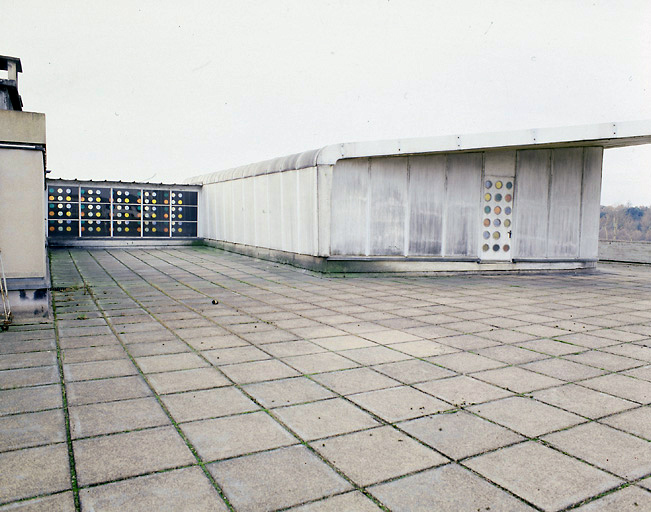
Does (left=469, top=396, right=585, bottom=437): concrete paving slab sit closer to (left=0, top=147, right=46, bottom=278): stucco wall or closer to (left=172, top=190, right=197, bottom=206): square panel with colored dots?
(left=0, top=147, right=46, bottom=278): stucco wall

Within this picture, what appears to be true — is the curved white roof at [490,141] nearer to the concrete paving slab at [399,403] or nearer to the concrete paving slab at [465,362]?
the concrete paving slab at [465,362]

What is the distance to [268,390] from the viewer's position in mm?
4293

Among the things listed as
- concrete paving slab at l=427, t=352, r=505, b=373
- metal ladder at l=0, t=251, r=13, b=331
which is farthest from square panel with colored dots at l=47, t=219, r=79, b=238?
concrete paving slab at l=427, t=352, r=505, b=373

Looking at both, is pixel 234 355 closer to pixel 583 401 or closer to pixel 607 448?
pixel 583 401

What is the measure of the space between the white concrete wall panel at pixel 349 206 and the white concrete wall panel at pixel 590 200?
6717 mm

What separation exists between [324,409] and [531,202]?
1207 centimetres

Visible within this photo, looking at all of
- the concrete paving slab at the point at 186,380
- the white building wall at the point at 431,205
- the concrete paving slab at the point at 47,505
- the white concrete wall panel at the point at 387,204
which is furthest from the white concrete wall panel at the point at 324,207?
the concrete paving slab at the point at 47,505

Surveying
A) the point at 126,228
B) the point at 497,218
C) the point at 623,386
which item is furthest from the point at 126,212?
the point at 623,386

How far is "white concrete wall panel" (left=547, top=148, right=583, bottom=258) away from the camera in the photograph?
14.4 metres

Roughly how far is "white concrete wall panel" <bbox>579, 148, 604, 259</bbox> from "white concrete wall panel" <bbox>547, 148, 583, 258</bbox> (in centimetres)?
19

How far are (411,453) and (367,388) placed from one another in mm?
1210

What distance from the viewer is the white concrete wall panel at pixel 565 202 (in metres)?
14.4

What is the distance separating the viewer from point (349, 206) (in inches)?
496

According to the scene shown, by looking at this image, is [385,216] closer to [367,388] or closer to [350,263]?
[350,263]
